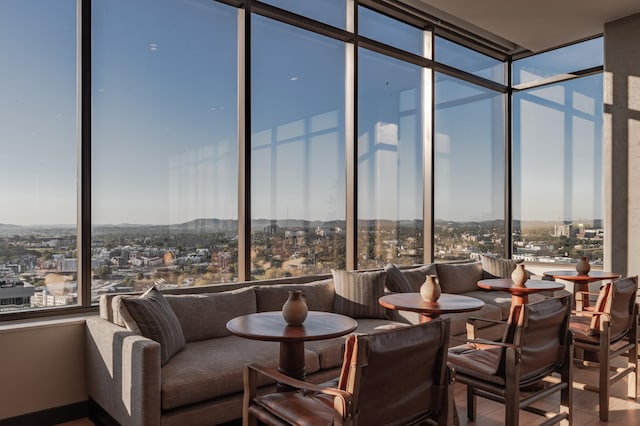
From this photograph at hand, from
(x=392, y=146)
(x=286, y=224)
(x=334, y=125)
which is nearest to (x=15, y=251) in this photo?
(x=286, y=224)

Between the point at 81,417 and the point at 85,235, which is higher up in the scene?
the point at 85,235

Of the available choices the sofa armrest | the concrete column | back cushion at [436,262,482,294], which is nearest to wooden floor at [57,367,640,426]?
the sofa armrest

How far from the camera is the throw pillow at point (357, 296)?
14.6 ft

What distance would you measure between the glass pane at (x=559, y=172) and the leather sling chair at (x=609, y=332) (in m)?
3.00

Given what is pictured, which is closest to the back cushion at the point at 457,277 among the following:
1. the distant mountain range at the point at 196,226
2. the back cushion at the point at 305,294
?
the distant mountain range at the point at 196,226

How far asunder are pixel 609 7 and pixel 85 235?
565cm

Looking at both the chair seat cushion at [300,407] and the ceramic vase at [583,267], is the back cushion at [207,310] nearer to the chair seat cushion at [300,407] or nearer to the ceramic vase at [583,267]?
the chair seat cushion at [300,407]

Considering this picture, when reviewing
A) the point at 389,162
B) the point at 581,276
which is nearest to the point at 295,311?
the point at 389,162

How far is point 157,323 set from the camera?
3053 millimetres

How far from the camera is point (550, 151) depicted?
272 inches

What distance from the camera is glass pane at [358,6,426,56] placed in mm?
5570

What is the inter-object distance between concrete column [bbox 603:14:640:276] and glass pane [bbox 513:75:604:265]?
0.62 meters

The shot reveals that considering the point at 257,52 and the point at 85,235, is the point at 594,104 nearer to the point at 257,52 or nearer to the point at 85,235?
the point at 257,52

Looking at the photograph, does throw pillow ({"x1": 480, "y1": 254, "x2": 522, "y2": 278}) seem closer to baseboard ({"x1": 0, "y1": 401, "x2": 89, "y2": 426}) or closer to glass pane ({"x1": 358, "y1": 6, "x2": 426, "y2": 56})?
glass pane ({"x1": 358, "y1": 6, "x2": 426, "y2": 56})
